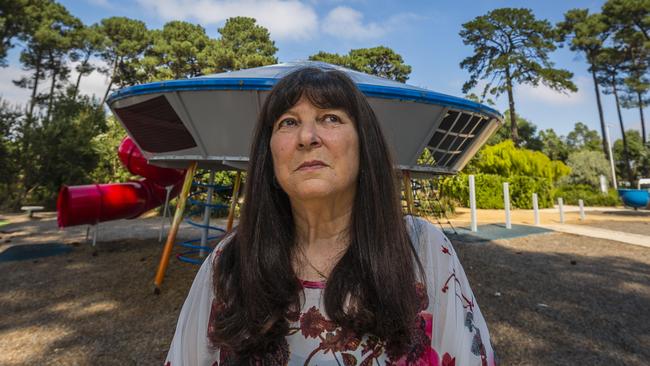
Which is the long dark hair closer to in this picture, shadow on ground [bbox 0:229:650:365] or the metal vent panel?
shadow on ground [bbox 0:229:650:365]

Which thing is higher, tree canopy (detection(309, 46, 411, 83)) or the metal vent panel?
tree canopy (detection(309, 46, 411, 83))

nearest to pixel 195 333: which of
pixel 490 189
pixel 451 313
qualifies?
pixel 451 313

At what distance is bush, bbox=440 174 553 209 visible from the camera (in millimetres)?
19969

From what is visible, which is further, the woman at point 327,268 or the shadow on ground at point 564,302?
the shadow on ground at point 564,302

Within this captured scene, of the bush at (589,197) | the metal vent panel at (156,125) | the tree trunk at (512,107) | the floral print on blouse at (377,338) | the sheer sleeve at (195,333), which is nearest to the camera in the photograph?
the floral print on blouse at (377,338)

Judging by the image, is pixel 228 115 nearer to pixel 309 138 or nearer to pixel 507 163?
pixel 309 138

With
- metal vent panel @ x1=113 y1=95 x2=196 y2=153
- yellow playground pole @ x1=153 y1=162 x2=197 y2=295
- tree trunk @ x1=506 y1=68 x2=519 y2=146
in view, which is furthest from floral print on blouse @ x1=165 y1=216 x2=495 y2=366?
tree trunk @ x1=506 y1=68 x2=519 y2=146

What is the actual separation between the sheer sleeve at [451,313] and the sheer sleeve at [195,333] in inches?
31.4

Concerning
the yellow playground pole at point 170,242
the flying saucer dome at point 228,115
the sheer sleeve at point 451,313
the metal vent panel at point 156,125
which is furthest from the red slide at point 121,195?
the sheer sleeve at point 451,313

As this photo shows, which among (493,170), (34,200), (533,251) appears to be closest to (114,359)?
(533,251)

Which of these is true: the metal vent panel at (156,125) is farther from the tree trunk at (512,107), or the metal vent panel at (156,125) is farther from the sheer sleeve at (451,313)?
the tree trunk at (512,107)

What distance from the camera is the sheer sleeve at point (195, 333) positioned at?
1.29 m

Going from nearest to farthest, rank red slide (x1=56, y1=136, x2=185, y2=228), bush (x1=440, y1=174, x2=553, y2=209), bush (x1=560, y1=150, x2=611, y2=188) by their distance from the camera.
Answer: red slide (x1=56, y1=136, x2=185, y2=228)
bush (x1=440, y1=174, x2=553, y2=209)
bush (x1=560, y1=150, x2=611, y2=188)

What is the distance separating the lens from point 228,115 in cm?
447
